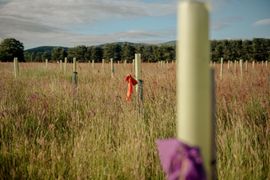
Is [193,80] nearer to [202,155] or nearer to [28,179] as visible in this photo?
[202,155]

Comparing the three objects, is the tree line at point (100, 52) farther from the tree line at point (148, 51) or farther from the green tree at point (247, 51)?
the green tree at point (247, 51)

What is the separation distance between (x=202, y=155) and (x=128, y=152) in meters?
2.42

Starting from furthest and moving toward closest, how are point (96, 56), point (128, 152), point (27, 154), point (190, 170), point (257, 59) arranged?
point (96, 56), point (257, 59), point (27, 154), point (128, 152), point (190, 170)

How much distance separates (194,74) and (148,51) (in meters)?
69.9

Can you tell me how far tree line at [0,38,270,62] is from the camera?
59625 mm

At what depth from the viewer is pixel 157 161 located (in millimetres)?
3211

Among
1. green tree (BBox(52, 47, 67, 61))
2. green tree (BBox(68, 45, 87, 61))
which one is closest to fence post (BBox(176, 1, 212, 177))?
green tree (BBox(68, 45, 87, 61))

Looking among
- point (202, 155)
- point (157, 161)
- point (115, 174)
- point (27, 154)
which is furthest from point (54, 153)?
point (202, 155)

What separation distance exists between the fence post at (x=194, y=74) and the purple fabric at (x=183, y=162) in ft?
0.13

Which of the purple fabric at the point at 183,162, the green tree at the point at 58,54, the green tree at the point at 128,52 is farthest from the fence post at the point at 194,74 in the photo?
the green tree at the point at 58,54

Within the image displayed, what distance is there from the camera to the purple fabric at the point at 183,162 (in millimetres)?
809

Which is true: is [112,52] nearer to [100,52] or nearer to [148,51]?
[100,52]

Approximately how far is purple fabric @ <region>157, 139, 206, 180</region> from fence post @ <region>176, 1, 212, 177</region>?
0.13 feet

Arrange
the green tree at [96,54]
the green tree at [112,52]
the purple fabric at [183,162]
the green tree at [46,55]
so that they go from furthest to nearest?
the green tree at [46,55]
the green tree at [112,52]
the green tree at [96,54]
the purple fabric at [183,162]
